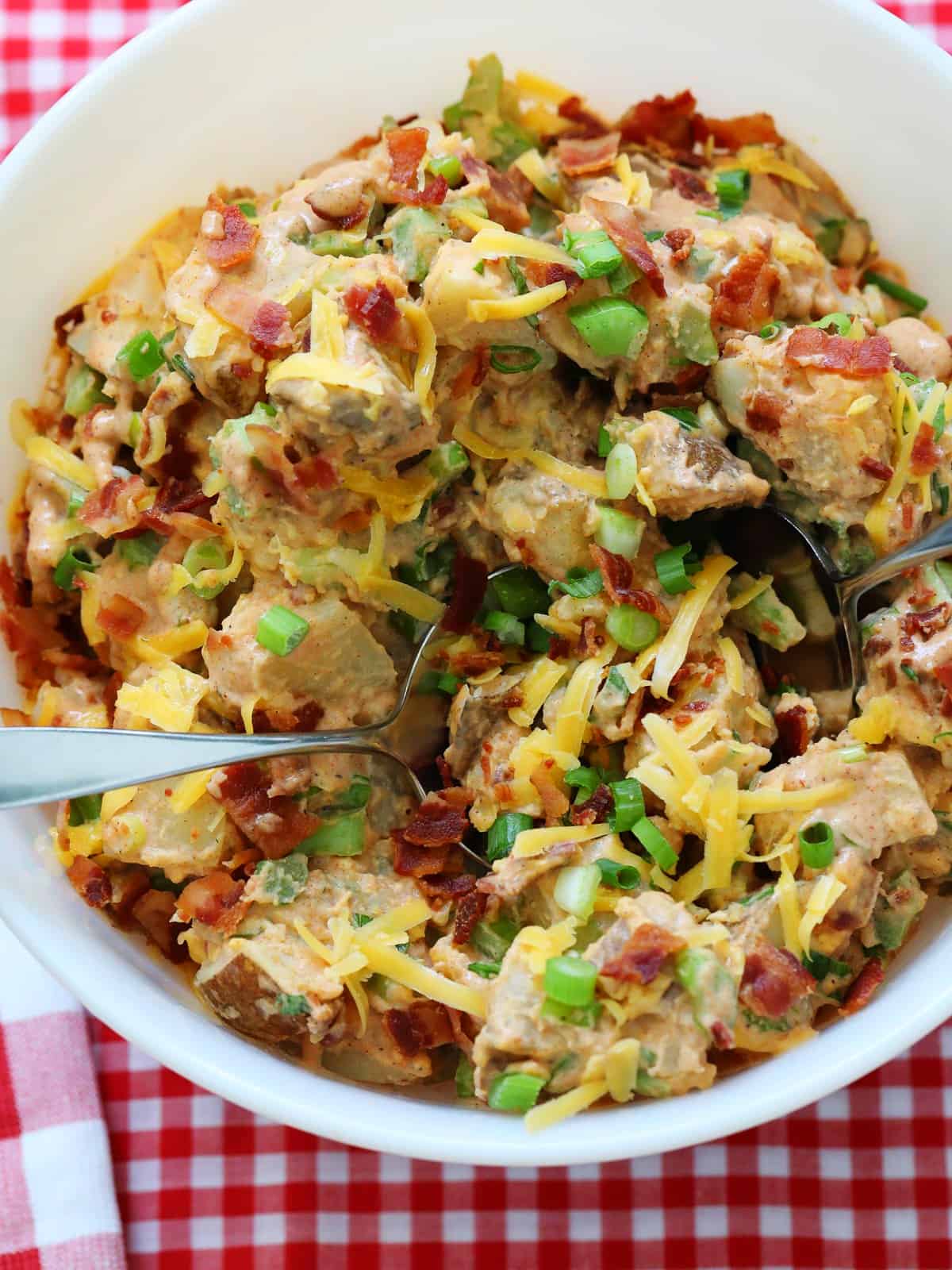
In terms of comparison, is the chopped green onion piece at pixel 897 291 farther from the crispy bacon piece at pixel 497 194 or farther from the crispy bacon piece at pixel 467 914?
the crispy bacon piece at pixel 467 914

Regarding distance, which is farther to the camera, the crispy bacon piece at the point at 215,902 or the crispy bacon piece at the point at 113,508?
the crispy bacon piece at the point at 113,508

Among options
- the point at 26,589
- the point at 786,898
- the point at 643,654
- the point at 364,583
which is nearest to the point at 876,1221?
the point at 786,898

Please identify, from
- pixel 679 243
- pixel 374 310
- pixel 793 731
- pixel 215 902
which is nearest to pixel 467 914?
pixel 215 902

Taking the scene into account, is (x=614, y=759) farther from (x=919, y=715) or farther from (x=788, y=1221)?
(x=788, y=1221)

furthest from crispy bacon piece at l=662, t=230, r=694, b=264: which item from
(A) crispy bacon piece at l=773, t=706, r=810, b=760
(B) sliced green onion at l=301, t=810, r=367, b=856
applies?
(B) sliced green onion at l=301, t=810, r=367, b=856

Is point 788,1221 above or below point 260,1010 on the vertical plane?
below

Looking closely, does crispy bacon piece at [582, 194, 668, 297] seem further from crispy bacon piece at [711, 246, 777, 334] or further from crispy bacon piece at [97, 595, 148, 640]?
crispy bacon piece at [97, 595, 148, 640]

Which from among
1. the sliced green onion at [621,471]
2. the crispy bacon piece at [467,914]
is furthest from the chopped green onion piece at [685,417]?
the crispy bacon piece at [467,914]
